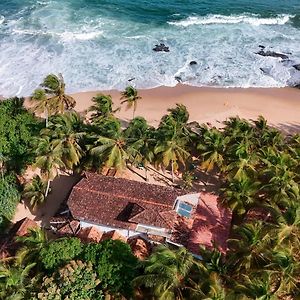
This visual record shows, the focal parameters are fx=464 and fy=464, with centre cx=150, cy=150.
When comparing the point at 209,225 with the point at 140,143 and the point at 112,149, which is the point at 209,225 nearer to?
the point at 140,143

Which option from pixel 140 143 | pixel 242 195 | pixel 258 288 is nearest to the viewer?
pixel 258 288

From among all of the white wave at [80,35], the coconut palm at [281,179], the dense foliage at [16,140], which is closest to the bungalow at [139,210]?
the coconut palm at [281,179]

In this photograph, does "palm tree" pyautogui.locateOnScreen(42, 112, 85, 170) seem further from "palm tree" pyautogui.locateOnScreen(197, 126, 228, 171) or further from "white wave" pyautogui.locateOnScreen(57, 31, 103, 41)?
"white wave" pyautogui.locateOnScreen(57, 31, 103, 41)

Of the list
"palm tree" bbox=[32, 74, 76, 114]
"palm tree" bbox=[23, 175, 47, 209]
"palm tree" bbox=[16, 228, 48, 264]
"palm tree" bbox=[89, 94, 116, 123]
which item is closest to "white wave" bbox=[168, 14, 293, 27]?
"palm tree" bbox=[89, 94, 116, 123]

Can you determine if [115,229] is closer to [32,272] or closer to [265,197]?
[32,272]

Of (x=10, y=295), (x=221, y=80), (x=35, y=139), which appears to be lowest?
(x=221, y=80)

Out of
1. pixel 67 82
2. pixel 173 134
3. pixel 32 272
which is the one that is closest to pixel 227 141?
pixel 173 134

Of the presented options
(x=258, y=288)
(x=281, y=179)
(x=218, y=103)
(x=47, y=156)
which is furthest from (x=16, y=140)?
(x=258, y=288)

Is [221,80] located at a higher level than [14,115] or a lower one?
lower
